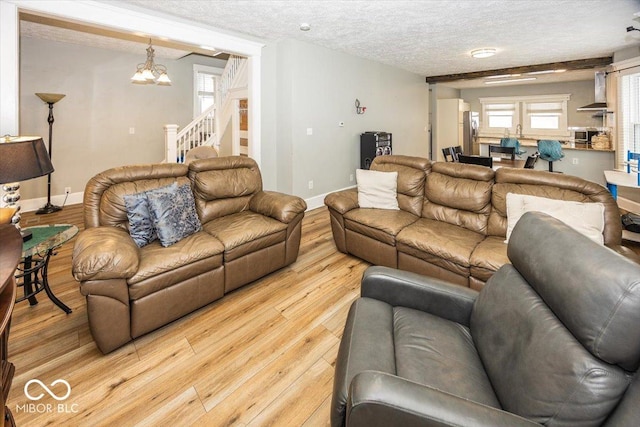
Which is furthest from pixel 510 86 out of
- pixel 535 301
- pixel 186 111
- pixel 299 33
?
pixel 535 301

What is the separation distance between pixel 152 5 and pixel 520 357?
4.30 meters

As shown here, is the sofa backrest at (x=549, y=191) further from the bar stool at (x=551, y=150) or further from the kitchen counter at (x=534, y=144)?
the kitchen counter at (x=534, y=144)

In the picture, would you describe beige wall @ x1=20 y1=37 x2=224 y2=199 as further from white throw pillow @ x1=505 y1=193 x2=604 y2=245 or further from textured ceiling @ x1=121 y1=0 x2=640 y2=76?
white throw pillow @ x1=505 y1=193 x2=604 y2=245

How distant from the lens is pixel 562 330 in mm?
1002

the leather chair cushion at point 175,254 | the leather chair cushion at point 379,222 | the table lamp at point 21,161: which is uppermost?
the table lamp at point 21,161

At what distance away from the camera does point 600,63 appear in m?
5.83

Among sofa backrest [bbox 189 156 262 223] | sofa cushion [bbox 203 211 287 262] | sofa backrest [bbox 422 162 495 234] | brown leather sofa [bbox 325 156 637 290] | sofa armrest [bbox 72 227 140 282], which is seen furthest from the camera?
sofa backrest [bbox 189 156 262 223]

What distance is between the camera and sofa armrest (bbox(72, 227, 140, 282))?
71.4 inches

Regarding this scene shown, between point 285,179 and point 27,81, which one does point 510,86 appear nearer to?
point 285,179

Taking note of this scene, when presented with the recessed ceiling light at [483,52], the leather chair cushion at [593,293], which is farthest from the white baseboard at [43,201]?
the recessed ceiling light at [483,52]

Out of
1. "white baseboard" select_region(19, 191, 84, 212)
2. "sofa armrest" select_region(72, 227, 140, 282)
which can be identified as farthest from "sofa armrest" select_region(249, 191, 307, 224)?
"white baseboard" select_region(19, 191, 84, 212)

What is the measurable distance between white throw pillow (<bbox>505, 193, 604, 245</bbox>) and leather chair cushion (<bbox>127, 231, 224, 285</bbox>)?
2.22m

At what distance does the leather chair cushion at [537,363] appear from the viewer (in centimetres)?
85

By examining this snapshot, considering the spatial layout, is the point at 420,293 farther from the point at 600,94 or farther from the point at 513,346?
the point at 600,94
